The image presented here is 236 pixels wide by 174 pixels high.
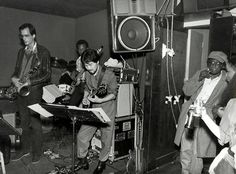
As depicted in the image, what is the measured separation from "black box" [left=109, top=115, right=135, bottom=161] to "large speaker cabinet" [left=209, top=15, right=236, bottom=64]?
166 cm

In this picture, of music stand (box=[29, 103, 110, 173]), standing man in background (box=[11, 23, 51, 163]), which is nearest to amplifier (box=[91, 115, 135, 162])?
standing man in background (box=[11, 23, 51, 163])

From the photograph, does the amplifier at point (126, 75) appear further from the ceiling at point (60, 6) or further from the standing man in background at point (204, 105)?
the ceiling at point (60, 6)

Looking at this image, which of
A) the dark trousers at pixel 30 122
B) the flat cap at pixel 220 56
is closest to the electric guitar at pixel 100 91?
the dark trousers at pixel 30 122

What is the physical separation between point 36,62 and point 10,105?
80.0 inches

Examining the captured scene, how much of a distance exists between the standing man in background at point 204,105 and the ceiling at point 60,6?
296cm

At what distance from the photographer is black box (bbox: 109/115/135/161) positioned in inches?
137

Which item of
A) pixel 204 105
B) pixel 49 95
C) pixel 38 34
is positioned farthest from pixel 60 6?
pixel 204 105

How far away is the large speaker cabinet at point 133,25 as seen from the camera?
2793 mm

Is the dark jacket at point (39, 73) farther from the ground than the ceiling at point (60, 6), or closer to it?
closer to it

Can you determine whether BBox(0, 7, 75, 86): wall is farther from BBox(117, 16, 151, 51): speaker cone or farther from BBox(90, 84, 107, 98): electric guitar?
BBox(117, 16, 151, 51): speaker cone

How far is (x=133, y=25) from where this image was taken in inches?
113

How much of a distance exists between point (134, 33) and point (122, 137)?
164 centimetres

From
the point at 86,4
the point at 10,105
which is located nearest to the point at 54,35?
the point at 86,4

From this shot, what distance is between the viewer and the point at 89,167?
10.9 feet
